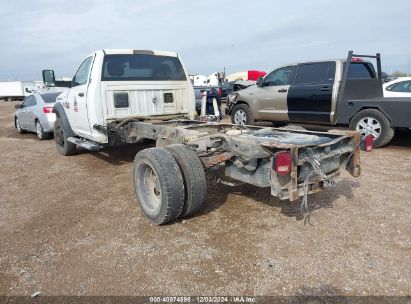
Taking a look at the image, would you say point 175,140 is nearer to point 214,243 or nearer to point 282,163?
point 214,243

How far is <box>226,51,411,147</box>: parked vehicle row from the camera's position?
22.2 ft

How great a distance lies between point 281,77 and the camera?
29.3 ft

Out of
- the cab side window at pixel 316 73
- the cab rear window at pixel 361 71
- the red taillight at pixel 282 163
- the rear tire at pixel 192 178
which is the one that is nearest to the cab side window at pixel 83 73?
the rear tire at pixel 192 178

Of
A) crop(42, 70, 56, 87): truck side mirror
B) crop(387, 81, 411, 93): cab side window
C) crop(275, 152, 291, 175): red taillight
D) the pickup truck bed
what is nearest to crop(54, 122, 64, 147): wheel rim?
crop(42, 70, 56, 87): truck side mirror

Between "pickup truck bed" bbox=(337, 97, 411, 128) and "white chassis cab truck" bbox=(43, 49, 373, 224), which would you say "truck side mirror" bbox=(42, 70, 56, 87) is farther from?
"pickup truck bed" bbox=(337, 97, 411, 128)

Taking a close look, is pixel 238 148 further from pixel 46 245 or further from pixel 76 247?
pixel 46 245

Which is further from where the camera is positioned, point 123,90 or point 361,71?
point 361,71

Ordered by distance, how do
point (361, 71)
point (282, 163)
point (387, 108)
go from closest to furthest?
1. point (282, 163)
2. point (387, 108)
3. point (361, 71)

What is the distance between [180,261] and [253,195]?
1823 mm

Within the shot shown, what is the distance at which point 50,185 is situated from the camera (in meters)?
5.47

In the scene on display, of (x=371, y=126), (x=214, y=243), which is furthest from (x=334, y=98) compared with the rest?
(x=214, y=243)

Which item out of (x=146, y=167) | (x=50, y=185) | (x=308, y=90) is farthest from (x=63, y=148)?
(x=308, y=90)

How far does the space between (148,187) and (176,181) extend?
74 centimetres

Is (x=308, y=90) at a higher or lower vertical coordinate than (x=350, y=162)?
higher
